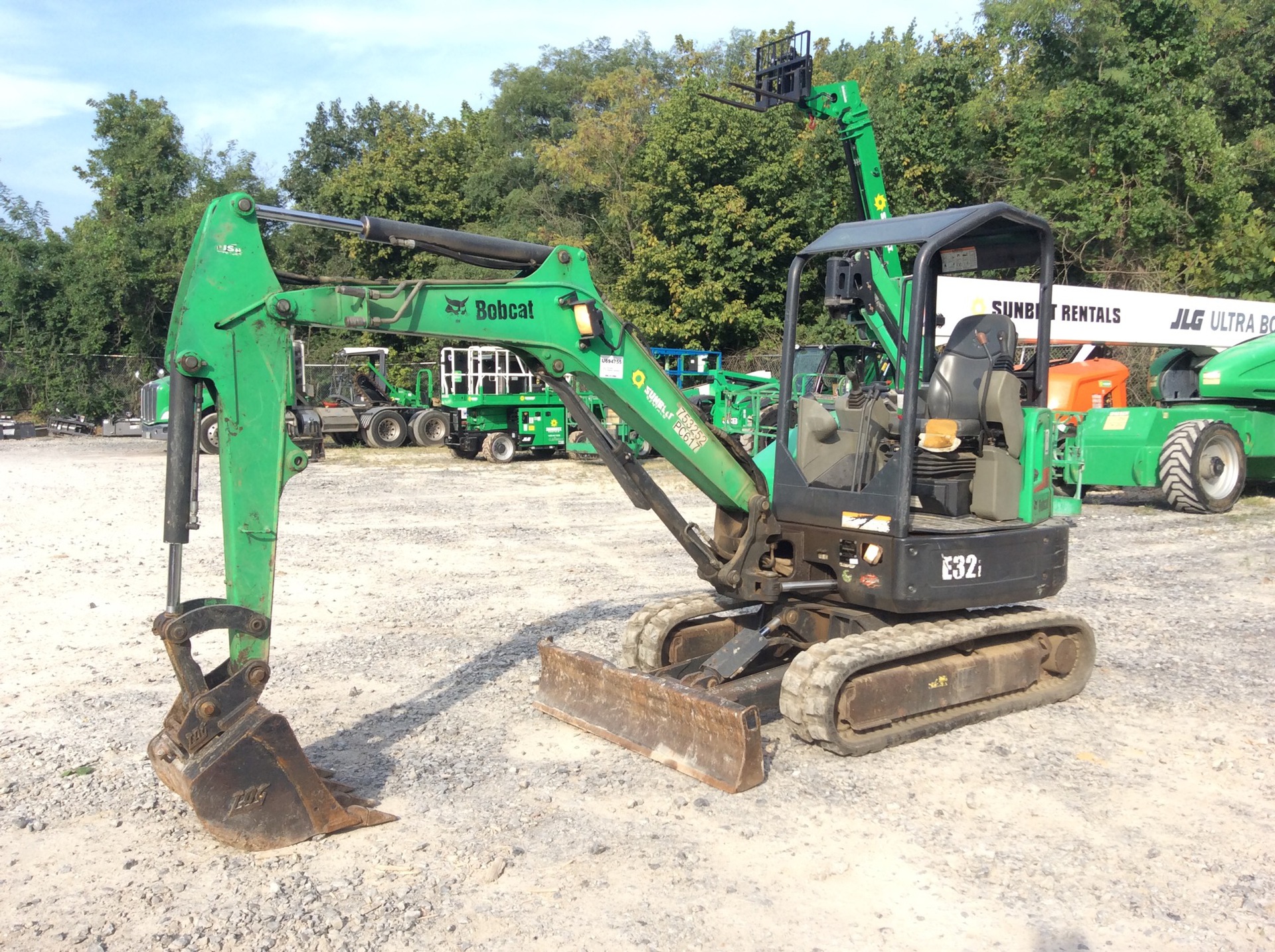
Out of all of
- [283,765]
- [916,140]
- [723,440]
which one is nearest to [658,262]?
[916,140]

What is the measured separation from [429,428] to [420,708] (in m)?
20.4

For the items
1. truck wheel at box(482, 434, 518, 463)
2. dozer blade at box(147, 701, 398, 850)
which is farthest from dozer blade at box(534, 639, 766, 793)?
truck wheel at box(482, 434, 518, 463)

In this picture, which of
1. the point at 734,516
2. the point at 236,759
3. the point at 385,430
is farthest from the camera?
the point at 385,430

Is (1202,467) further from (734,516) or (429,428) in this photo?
(429,428)

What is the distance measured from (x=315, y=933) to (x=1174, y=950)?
3.06 meters

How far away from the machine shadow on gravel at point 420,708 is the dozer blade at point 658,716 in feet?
1.90

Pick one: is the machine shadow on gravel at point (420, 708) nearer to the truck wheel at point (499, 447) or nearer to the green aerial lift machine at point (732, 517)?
the green aerial lift machine at point (732, 517)

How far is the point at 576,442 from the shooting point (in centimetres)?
2202

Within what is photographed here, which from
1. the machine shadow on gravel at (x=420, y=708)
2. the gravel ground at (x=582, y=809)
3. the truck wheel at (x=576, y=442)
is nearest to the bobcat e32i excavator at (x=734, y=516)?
the gravel ground at (x=582, y=809)

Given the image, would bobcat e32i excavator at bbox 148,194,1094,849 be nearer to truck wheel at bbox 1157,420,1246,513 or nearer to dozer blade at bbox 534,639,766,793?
dozer blade at bbox 534,639,766,793

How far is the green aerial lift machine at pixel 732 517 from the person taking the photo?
15.0 feet

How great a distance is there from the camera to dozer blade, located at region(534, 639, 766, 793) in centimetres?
521

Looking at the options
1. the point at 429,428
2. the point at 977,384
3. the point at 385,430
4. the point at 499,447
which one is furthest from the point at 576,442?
the point at 977,384

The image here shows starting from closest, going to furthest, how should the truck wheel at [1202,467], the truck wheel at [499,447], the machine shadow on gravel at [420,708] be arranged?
the machine shadow on gravel at [420,708]
the truck wheel at [1202,467]
the truck wheel at [499,447]
